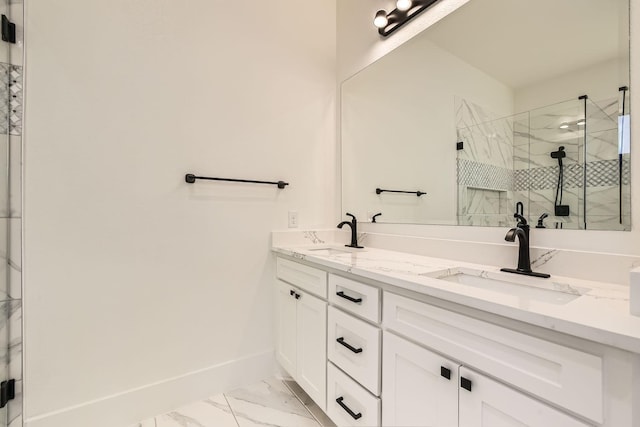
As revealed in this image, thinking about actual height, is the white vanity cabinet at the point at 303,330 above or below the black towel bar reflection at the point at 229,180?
below

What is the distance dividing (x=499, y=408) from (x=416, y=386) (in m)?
0.26

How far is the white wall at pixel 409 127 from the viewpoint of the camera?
153 centimetres

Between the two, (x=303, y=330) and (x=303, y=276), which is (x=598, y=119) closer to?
(x=303, y=276)

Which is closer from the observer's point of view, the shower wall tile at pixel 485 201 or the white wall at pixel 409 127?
the shower wall tile at pixel 485 201

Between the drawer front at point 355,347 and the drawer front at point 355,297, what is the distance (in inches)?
1.4

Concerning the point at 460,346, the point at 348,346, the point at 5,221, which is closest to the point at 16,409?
the point at 5,221

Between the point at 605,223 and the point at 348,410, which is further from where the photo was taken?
the point at 348,410

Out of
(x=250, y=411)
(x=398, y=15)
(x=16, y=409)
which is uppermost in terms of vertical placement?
(x=398, y=15)

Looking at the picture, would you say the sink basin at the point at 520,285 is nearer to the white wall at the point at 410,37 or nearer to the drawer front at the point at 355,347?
the white wall at the point at 410,37

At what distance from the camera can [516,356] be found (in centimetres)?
70

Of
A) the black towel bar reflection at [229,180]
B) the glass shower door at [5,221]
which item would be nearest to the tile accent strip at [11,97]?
the glass shower door at [5,221]

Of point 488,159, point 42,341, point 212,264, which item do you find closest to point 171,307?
point 212,264

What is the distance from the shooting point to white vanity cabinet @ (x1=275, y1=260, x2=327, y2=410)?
139cm

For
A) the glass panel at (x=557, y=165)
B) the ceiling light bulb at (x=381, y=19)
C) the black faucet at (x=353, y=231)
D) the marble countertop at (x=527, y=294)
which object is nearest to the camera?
the marble countertop at (x=527, y=294)
